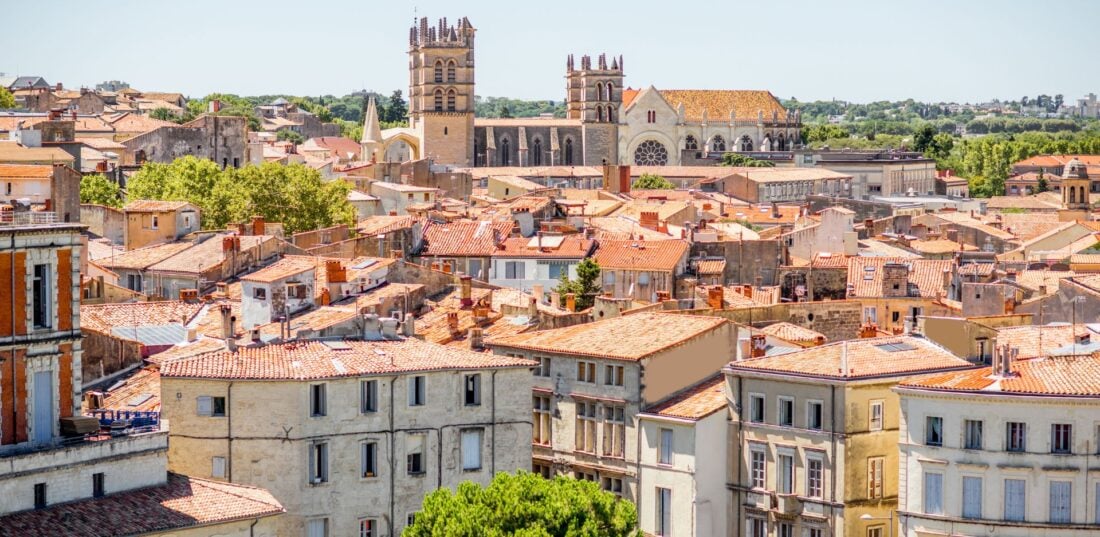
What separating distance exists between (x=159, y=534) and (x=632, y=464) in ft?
51.8

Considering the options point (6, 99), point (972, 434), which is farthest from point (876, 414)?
point (6, 99)

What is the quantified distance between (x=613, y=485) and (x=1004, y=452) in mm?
10261

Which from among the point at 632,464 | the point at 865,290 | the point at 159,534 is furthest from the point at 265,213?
the point at 159,534

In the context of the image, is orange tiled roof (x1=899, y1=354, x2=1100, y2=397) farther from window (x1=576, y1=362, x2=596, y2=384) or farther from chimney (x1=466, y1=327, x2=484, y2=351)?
chimney (x1=466, y1=327, x2=484, y2=351)

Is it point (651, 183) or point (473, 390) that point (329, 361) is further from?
point (651, 183)

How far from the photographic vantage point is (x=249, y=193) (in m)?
99.8

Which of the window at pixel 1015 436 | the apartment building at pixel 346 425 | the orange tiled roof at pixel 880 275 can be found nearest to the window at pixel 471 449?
the apartment building at pixel 346 425

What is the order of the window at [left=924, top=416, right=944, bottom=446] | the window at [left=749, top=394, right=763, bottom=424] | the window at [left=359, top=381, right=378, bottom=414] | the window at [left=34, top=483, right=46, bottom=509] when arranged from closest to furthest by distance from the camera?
the window at [left=34, top=483, right=46, bottom=509] → the window at [left=359, top=381, right=378, bottom=414] → the window at [left=924, top=416, right=944, bottom=446] → the window at [left=749, top=394, right=763, bottom=424]

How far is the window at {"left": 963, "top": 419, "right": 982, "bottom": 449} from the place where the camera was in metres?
48.2

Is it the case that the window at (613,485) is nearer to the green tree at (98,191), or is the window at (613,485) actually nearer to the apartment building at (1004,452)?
the apartment building at (1004,452)

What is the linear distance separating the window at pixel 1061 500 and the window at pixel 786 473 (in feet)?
21.8

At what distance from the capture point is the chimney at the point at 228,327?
162ft

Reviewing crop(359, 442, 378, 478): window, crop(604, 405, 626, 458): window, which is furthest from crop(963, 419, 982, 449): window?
crop(359, 442, 378, 478): window

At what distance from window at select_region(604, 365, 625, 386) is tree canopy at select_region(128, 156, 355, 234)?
44.5 metres
